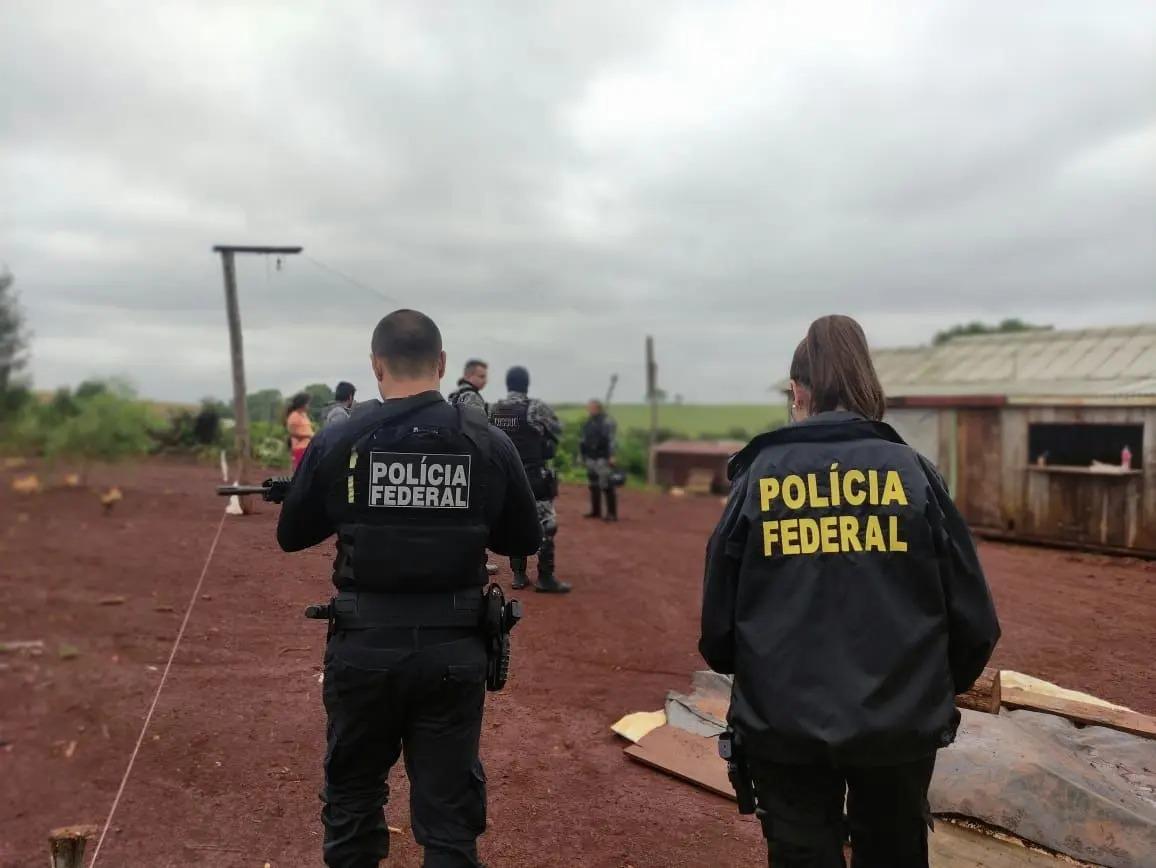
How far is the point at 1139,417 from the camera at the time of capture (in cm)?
1088

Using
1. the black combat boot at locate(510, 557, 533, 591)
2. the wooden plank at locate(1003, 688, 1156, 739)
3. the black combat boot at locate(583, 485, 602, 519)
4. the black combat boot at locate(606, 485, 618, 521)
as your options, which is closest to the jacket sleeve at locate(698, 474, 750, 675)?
the black combat boot at locate(510, 557, 533, 591)

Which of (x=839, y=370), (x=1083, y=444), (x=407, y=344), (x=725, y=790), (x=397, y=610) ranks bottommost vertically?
(x=725, y=790)

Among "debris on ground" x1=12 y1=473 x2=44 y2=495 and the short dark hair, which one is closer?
the short dark hair

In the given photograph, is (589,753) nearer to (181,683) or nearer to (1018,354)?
(181,683)

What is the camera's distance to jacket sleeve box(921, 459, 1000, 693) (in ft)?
6.97

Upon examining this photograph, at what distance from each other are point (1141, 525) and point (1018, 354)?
6548mm

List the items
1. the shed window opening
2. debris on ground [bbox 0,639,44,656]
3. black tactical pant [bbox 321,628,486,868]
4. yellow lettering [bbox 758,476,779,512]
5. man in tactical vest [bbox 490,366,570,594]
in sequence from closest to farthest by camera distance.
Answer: yellow lettering [bbox 758,476,779,512] < black tactical pant [bbox 321,628,486,868] < debris on ground [bbox 0,639,44,656] < man in tactical vest [bbox 490,366,570,594] < the shed window opening

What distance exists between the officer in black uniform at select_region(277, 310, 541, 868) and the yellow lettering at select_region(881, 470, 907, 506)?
123 cm

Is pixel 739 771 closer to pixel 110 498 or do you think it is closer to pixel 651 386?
pixel 110 498

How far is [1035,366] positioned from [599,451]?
7579 mm

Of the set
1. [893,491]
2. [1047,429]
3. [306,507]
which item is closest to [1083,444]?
[1047,429]

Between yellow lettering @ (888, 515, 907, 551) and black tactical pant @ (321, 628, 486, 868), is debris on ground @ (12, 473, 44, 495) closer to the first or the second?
black tactical pant @ (321, 628, 486, 868)

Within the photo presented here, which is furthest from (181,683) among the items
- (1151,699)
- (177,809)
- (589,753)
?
(1151,699)

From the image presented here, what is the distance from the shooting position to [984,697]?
407 cm
